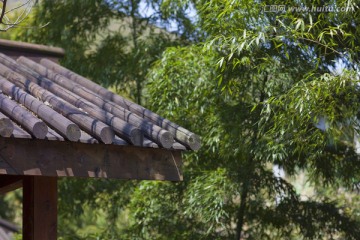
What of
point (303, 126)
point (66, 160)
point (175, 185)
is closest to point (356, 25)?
point (303, 126)

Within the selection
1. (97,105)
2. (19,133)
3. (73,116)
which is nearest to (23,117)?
(19,133)

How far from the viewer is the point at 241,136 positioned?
5.63 m

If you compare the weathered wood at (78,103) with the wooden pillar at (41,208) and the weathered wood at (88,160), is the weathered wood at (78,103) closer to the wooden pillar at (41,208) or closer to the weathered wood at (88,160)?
the weathered wood at (88,160)

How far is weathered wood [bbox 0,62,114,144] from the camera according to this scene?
3.09 meters

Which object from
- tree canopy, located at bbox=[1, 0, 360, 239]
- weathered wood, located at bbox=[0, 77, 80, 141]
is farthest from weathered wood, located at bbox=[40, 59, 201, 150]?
tree canopy, located at bbox=[1, 0, 360, 239]

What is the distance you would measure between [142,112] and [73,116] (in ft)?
1.62

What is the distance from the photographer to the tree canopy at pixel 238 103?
5090mm

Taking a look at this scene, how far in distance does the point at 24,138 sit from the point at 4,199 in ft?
36.5

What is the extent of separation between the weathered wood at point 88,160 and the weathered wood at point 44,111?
80mm

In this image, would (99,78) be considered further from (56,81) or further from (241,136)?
(56,81)

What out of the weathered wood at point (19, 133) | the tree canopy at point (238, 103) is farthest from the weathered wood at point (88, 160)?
the tree canopy at point (238, 103)

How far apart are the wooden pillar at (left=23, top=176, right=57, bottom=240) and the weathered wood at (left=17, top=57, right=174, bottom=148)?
0.42 m

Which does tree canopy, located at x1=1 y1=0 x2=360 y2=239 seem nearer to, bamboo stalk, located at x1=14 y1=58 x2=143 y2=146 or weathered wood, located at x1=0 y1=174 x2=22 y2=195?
bamboo stalk, located at x1=14 y1=58 x2=143 y2=146

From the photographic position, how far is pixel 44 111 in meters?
3.23
